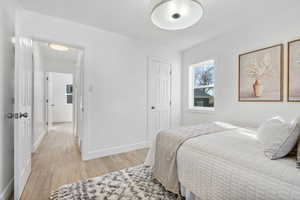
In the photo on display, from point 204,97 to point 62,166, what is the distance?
3.23m

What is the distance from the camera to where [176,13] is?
154 centimetres

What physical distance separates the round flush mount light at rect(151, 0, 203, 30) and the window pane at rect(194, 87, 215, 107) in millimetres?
1927

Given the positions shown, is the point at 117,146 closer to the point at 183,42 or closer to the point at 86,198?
the point at 86,198

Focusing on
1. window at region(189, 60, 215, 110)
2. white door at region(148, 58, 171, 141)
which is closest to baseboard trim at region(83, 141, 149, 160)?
white door at region(148, 58, 171, 141)

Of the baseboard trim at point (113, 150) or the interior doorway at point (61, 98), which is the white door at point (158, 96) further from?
the interior doorway at point (61, 98)

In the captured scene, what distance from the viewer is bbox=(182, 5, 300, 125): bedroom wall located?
6.43 feet

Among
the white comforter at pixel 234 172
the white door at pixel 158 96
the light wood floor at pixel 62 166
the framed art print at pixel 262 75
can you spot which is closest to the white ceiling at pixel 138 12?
the framed art print at pixel 262 75

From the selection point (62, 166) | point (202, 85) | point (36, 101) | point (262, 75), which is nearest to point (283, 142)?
point (262, 75)

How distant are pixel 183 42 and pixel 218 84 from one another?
128 cm

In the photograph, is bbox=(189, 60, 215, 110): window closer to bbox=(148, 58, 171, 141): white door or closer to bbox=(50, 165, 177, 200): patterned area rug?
bbox=(148, 58, 171, 141): white door

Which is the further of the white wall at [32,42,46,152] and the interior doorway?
the interior doorway

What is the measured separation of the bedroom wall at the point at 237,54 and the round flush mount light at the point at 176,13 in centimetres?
141

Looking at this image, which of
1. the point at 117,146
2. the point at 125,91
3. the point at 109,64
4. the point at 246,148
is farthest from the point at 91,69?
the point at 246,148

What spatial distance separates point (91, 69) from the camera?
2537 millimetres
